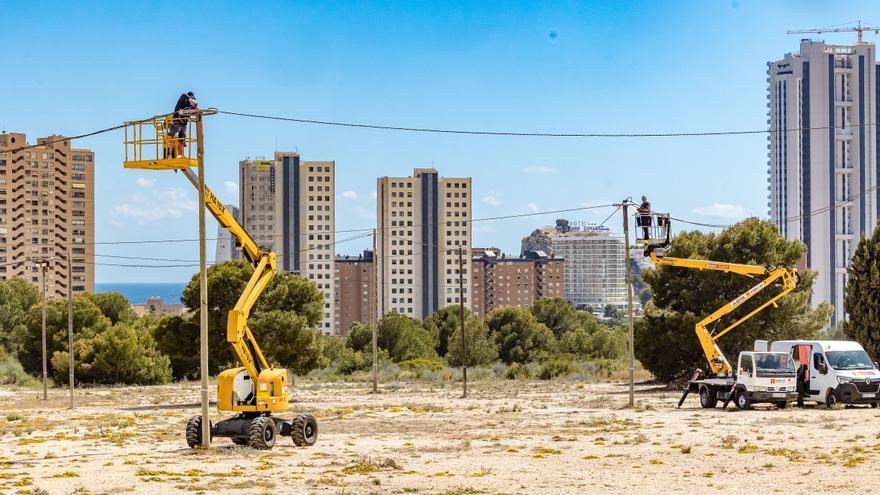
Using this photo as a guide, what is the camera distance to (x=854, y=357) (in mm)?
40375

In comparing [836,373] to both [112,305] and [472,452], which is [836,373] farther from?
[112,305]

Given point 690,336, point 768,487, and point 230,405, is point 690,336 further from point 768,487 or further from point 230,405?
point 768,487

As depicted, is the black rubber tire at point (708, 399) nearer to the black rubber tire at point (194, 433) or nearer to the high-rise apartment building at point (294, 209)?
the black rubber tire at point (194, 433)

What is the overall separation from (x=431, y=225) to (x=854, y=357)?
15845 centimetres

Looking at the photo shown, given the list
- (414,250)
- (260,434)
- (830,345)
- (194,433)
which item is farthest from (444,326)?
(414,250)

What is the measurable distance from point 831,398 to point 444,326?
56182 millimetres

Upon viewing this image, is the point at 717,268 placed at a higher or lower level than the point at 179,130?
lower

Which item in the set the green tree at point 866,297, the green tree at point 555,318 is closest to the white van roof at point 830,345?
the green tree at point 866,297

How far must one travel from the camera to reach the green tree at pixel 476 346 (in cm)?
8150

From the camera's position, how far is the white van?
39.2 meters

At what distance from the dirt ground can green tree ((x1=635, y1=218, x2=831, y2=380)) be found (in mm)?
10988

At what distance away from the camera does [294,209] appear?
193 metres

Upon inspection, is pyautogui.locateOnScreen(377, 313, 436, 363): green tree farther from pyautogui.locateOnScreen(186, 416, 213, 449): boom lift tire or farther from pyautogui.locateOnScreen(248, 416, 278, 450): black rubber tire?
pyautogui.locateOnScreen(248, 416, 278, 450): black rubber tire

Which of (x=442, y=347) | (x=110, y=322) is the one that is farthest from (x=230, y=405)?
(x=442, y=347)
